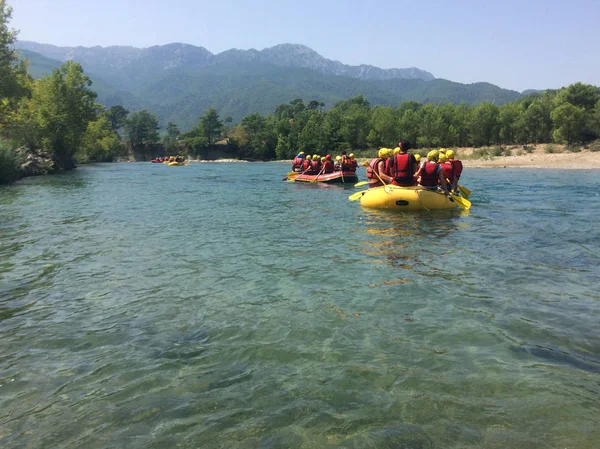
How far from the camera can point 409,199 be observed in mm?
14641

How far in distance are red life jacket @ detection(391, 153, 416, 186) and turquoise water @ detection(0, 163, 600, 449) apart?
4.03 meters

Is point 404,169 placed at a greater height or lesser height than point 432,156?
lesser

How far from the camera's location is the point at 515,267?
8.20 metres

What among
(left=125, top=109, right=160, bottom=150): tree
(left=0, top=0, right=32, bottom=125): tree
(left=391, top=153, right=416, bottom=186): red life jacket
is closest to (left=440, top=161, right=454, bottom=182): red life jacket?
(left=391, top=153, right=416, bottom=186): red life jacket

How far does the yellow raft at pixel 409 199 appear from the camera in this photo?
47.8 ft

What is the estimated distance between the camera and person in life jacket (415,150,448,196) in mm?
14797

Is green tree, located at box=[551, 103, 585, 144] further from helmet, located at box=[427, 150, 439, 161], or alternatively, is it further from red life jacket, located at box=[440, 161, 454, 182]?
helmet, located at box=[427, 150, 439, 161]

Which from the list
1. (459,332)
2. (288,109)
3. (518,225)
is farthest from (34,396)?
(288,109)

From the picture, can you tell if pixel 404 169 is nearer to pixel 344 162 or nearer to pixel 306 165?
pixel 344 162

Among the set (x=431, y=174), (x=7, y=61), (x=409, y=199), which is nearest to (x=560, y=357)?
(x=409, y=199)

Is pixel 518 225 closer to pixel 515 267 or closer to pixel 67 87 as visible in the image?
pixel 515 267

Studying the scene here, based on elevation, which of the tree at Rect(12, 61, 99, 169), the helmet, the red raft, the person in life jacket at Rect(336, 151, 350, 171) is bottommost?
the red raft

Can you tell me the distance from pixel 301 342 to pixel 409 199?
1043cm

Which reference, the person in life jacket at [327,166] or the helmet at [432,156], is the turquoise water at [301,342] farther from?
the person in life jacket at [327,166]
